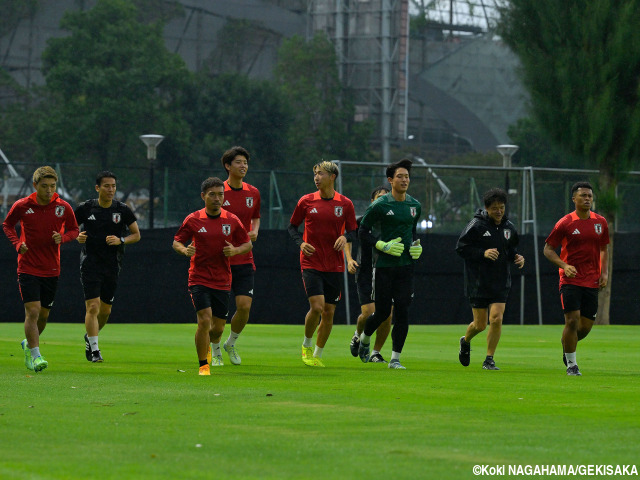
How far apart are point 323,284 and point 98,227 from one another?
9.01 feet

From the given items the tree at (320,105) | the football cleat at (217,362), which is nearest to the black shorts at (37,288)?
the football cleat at (217,362)

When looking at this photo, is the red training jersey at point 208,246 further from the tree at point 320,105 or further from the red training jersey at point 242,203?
the tree at point 320,105

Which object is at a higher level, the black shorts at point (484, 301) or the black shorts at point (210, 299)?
the black shorts at point (210, 299)

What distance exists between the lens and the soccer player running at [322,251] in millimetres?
13836

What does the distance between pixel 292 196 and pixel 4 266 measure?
535 inches

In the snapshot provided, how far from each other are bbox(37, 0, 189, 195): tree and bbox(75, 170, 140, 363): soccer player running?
5114 cm

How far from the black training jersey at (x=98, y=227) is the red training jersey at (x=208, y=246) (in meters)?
2.50

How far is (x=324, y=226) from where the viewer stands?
14.0 metres

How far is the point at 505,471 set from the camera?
20.8ft

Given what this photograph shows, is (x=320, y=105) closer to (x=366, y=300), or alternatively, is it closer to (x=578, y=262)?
(x=366, y=300)

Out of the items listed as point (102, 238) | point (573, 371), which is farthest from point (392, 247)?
point (102, 238)

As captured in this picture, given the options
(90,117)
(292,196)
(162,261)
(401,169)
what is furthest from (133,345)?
(90,117)

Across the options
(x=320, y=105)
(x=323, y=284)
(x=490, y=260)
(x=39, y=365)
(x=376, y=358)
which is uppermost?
(x=320, y=105)

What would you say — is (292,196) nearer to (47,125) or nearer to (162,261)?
(162,261)
